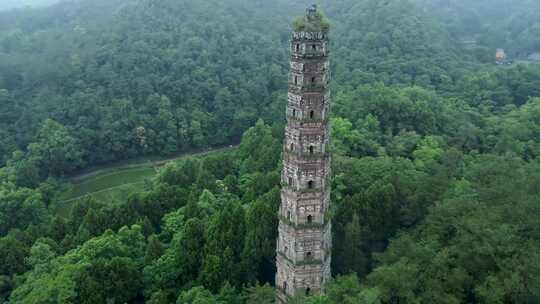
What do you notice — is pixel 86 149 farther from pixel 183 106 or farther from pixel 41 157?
pixel 183 106

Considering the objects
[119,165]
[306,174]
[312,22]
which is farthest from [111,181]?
[312,22]

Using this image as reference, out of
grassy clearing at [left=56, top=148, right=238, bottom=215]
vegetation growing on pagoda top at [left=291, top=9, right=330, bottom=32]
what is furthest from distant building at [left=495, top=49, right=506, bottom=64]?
vegetation growing on pagoda top at [left=291, top=9, right=330, bottom=32]

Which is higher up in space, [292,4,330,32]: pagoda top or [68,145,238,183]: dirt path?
[292,4,330,32]: pagoda top

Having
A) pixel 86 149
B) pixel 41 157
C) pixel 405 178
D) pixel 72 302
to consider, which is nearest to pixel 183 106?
pixel 86 149

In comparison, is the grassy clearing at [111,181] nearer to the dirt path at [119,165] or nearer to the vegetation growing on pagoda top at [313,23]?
the dirt path at [119,165]

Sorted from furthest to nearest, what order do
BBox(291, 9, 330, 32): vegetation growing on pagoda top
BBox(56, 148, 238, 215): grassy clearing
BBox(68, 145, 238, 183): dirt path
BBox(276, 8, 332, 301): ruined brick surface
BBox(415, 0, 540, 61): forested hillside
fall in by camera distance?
BBox(415, 0, 540, 61): forested hillside
BBox(68, 145, 238, 183): dirt path
BBox(56, 148, 238, 215): grassy clearing
BBox(276, 8, 332, 301): ruined brick surface
BBox(291, 9, 330, 32): vegetation growing on pagoda top

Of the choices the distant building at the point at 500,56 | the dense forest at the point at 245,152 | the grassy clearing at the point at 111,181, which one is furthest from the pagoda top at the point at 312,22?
the distant building at the point at 500,56

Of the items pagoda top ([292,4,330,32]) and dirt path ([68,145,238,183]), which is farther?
dirt path ([68,145,238,183])

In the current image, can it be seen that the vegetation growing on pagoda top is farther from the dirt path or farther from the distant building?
the distant building

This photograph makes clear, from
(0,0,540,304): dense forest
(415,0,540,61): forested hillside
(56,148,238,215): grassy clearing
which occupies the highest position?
(415,0,540,61): forested hillside
